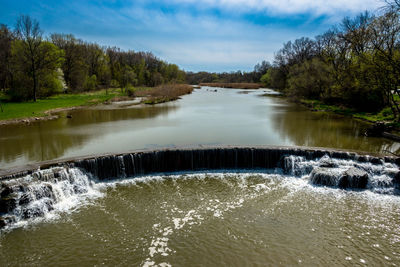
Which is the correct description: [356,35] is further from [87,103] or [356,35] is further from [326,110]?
[87,103]

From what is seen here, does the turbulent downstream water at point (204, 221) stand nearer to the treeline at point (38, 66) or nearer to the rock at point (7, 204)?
the rock at point (7, 204)

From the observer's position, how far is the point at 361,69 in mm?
21234

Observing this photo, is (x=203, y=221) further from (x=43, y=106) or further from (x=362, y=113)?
(x=43, y=106)

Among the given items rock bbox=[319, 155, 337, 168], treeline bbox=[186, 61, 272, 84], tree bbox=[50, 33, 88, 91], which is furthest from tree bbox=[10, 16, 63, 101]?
treeline bbox=[186, 61, 272, 84]

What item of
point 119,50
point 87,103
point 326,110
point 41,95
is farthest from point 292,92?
point 119,50

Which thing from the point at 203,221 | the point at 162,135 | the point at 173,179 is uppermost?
the point at 162,135

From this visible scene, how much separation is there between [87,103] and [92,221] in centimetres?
3101

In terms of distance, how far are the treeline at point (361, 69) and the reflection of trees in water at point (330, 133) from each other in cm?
311

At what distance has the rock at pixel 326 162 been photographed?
11954 mm

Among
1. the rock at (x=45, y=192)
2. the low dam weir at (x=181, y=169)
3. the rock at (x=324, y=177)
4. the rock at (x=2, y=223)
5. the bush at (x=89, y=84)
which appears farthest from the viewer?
the bush at (x=89, y=84)

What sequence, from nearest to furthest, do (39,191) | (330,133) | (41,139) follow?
(39,191)
(41,139)
(330,133)

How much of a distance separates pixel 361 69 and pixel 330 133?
6.85 meters

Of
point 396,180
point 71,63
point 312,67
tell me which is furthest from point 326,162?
point 71,63

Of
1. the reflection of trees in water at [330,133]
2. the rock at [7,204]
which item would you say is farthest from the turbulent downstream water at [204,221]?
the reflection of trees in water at [330,133]
